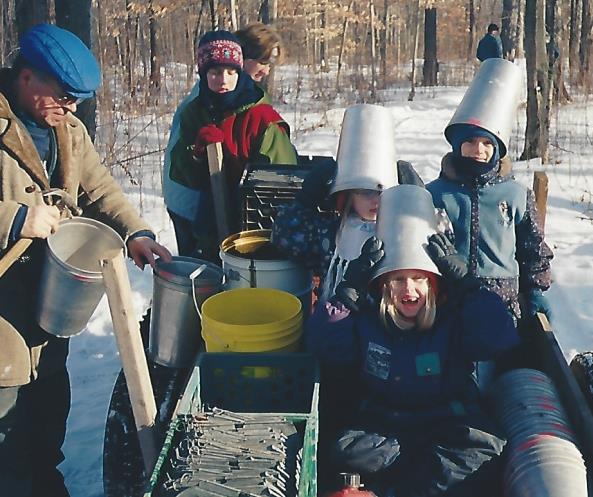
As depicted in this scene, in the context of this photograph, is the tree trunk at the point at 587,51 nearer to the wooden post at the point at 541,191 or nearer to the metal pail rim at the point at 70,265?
the wooden post at the point at 541,191

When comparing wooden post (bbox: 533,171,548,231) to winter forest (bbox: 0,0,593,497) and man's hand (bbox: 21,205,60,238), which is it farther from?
man's hand (bbox: 21,205,60,238)

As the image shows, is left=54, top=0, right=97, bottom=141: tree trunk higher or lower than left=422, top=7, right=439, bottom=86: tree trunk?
higher

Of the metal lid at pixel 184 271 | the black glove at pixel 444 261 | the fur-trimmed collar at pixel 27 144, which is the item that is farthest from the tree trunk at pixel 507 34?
the fur-trimmed collar at pixel 27 144

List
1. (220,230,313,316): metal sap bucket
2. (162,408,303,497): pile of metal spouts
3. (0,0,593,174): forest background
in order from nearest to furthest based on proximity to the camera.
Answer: (162,408,303,497): pile of metal spouts → (220,230,313,316): metal sap bucket → (0,0,593,174): forest background

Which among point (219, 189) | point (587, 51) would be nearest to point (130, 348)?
point (219, 189)

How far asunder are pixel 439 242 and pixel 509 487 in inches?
32.5

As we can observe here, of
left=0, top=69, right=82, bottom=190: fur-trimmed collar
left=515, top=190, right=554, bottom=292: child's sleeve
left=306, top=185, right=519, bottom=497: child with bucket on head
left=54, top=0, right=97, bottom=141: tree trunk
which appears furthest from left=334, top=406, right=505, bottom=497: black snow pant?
left=54, top=0, right=97, bottom=141: tree trunk

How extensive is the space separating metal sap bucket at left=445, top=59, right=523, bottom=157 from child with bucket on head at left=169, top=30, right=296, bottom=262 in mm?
1101

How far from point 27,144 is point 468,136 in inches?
68.5

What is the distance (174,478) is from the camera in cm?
206

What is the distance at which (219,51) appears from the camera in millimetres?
3850

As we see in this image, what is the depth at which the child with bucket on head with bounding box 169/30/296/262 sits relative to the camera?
3934mm

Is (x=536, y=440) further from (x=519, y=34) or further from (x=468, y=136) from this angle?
(x=519, y=34)

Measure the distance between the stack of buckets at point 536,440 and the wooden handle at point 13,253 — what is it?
1758 millimetres
